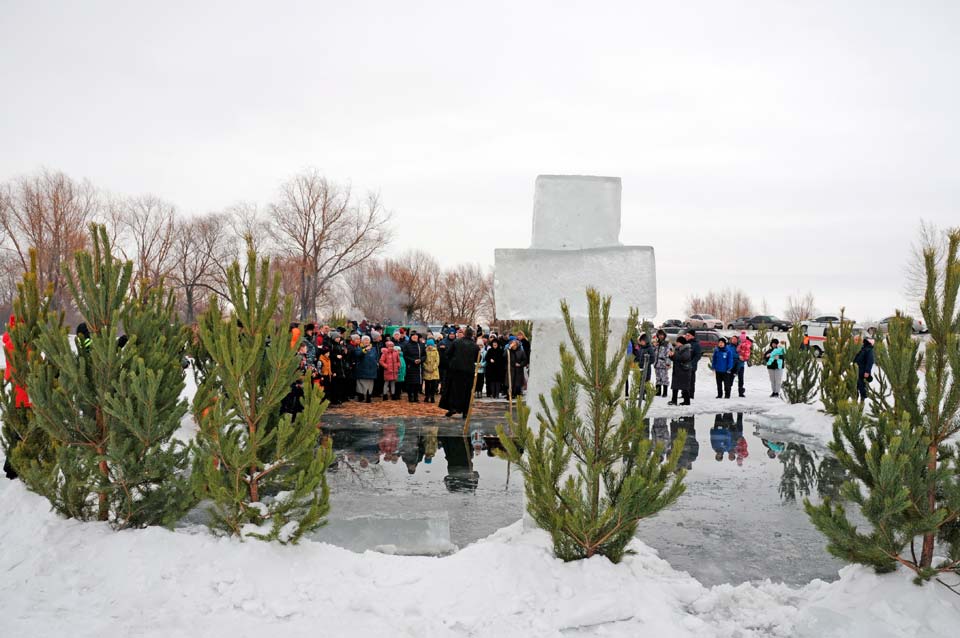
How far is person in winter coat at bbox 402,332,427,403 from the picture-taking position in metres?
15.4

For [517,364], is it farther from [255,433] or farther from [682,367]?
[255,433]

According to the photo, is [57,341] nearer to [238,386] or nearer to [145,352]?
[145,352]

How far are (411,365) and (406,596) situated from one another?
11.1 m

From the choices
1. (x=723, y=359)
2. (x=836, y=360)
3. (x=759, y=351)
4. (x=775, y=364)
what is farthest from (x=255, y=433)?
(x=759, y=351)

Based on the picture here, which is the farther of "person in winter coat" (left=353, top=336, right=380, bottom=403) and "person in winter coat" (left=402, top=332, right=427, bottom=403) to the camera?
"person in winter coat" (left=402, top=332, right=427, bottom=403)

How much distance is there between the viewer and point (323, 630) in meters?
4.02

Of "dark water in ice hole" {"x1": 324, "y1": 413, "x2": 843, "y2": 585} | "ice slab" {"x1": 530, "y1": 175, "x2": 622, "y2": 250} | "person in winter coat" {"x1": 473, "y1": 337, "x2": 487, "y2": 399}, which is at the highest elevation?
"ice slab" {"x1": 530, "y1": 175, "x2": 622, "y2": 250}

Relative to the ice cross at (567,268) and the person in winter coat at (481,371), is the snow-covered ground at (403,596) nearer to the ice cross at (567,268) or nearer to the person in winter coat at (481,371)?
the ice cross at (567,268)

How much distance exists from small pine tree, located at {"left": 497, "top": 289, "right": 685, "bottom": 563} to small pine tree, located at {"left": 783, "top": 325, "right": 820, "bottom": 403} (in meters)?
11.2

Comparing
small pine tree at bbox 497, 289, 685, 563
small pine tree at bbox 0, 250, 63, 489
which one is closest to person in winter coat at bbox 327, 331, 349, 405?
small pine tree at bbox 0, 250, 63, 489

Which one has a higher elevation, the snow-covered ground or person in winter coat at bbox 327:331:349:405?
person in winter coat at bbox 327:331:349:405

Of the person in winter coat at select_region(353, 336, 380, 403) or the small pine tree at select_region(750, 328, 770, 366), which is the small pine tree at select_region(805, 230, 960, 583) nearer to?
the person in winter coat at select_region(353, 336, 380, 403)

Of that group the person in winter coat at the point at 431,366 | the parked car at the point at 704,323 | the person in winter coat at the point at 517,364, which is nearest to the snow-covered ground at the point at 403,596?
the person in winter coat at the point at 517,364

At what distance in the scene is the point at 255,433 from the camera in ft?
15.8
